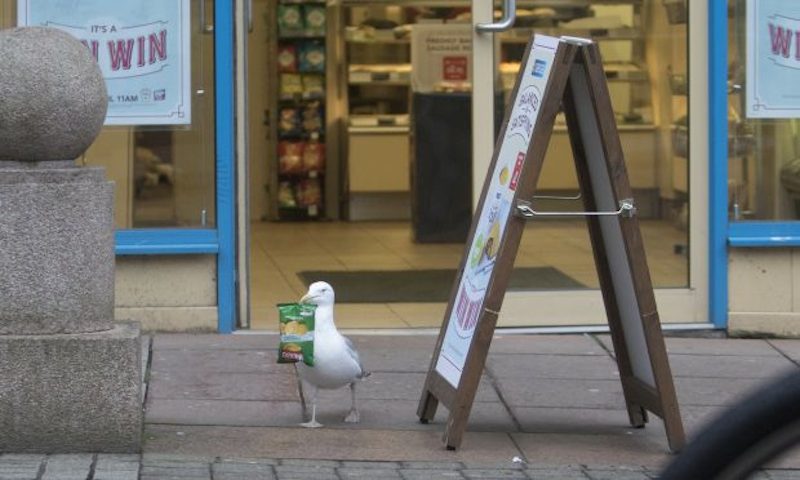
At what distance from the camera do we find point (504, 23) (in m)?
8.41

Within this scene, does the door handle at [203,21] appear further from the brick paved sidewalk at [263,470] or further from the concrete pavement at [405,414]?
the brick paved sidewalk at [263,470]

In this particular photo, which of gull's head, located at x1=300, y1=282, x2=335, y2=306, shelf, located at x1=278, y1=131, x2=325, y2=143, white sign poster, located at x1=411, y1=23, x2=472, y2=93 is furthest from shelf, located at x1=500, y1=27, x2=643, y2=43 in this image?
shelf, located at x1=278, y1=131, x2=325, y2=143

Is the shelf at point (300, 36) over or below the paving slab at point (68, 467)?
over

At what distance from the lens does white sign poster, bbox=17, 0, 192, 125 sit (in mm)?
8172

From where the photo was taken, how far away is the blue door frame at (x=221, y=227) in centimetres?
825

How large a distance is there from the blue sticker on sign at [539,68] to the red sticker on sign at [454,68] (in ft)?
20.8

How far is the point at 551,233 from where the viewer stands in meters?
8.70

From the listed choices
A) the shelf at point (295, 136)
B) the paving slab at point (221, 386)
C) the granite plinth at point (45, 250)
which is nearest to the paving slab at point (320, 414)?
the paving slab at point (221, 386)

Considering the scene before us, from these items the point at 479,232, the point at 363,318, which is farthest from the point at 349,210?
the point at 479,232

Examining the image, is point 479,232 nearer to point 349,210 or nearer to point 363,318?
point 363,318

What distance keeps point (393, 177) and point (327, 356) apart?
8178 mm

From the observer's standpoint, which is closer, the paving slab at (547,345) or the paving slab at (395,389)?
the paving slab at (395,389)

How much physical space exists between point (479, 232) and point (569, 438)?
924 mm

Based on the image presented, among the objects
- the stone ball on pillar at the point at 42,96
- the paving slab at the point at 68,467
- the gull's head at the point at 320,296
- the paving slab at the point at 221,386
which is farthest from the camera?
the paving slab at the point at 221,386
